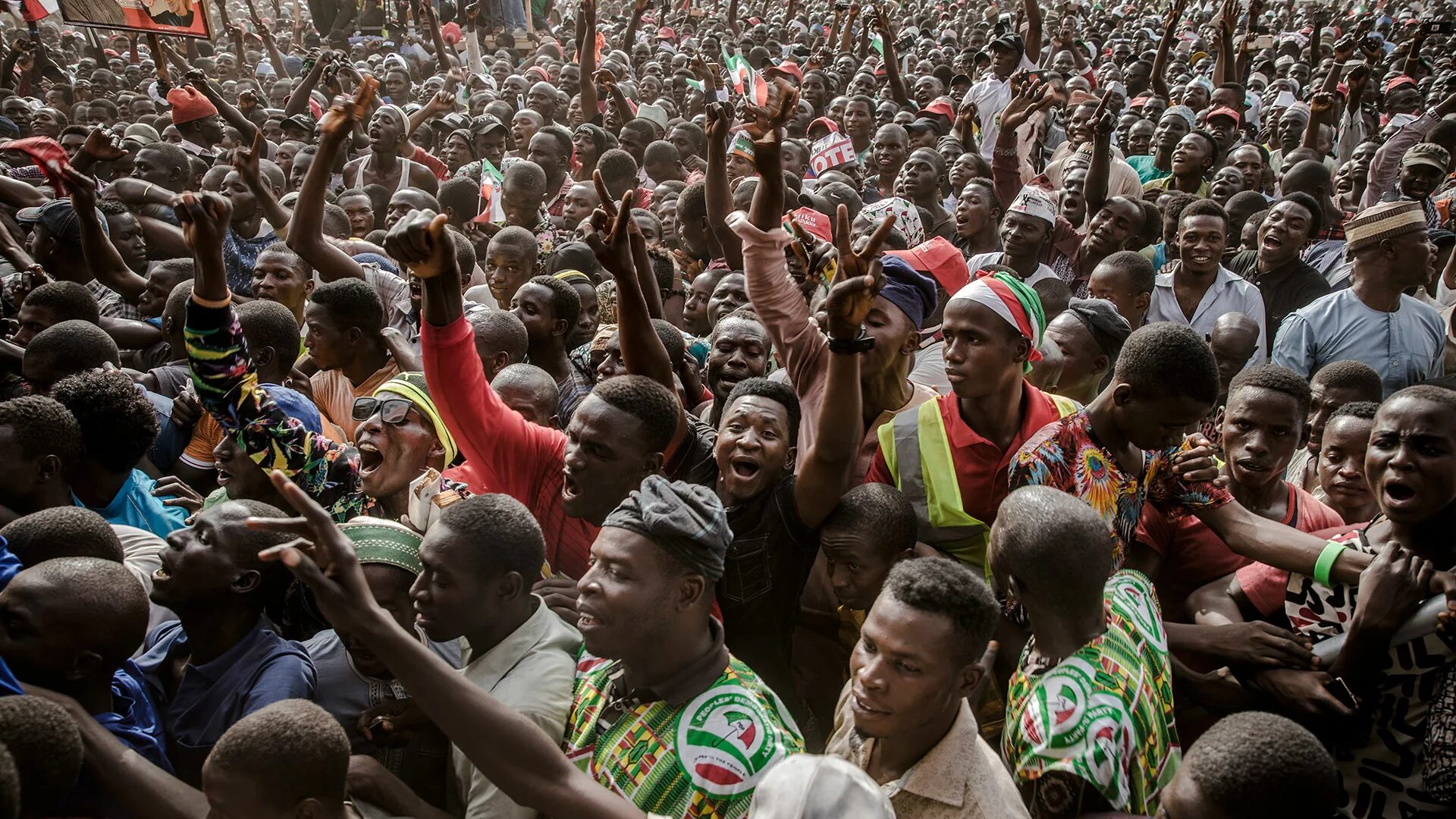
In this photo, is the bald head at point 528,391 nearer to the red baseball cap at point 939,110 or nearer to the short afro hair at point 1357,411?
the short afro hair at point 1357,411

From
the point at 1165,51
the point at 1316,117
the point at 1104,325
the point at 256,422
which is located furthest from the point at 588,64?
the point at 256,422

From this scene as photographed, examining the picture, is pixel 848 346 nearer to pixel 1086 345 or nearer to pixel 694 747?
pixel 694 747

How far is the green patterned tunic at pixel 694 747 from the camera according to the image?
2.14m

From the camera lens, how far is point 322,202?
174 inches

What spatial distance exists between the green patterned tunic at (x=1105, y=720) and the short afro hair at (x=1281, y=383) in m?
1.27

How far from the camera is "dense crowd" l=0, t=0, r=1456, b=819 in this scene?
2164 millimetres

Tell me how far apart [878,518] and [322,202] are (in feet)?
9.10

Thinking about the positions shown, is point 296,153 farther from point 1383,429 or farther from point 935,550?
point 1383,429

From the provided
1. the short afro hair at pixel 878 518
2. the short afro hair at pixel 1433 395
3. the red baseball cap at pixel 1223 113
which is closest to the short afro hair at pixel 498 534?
the short afro hair at pixel 878 518

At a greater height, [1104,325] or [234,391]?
[234,391]

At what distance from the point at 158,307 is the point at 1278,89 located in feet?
35.7

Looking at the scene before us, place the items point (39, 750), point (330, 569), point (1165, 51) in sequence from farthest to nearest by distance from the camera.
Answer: point (1165, 51), point (39, 750), point (330, 569)

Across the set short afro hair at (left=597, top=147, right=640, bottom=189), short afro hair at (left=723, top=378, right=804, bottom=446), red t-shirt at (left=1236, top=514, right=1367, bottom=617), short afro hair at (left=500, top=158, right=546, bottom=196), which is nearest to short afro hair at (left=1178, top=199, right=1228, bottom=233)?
red t-shirt at (left=1236, top=514, right=1367, bottom=617)

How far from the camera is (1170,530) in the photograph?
3270 millimetres
